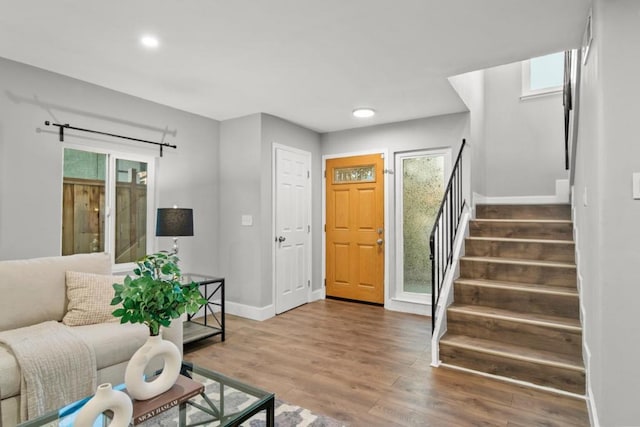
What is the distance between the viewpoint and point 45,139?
9.68ft

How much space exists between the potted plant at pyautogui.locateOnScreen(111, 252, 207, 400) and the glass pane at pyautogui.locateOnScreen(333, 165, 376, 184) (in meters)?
3.55

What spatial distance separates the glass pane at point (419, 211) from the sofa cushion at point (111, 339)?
318 cm

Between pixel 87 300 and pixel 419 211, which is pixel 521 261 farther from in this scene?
pixel 87 300

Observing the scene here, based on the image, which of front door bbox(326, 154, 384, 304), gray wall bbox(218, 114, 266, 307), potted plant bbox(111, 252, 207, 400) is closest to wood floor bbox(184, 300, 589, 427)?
gray wall bbox(218, 114, 266, 307)

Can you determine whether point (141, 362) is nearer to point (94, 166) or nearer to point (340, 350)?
point (340, 350)

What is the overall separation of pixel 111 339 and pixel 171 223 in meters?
1.24

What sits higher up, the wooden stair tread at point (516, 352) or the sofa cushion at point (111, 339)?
the sofa cushion at point (111, 339)

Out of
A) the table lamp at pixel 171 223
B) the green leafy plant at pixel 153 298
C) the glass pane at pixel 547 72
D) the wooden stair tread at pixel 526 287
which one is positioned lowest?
the wooden stair tread at pixel 526 287

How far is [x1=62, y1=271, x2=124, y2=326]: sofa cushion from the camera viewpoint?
250cm

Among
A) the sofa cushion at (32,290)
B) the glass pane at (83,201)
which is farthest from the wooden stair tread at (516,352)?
Answer: the glass pane at (83,201)

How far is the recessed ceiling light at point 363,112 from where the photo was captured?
404cm

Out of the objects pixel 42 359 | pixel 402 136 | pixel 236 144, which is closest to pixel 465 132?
pixel 402 136

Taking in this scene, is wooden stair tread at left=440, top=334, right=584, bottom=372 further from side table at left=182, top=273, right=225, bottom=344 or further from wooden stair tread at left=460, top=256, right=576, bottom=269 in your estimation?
side table at left=182, top=273, right=225, bottom=344

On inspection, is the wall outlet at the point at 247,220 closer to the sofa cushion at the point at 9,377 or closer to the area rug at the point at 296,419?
the area rug at the point at 296,419
